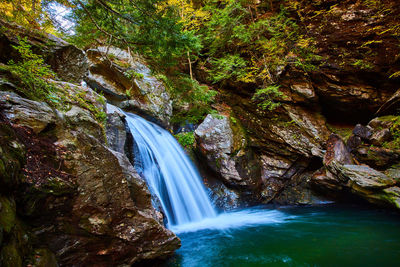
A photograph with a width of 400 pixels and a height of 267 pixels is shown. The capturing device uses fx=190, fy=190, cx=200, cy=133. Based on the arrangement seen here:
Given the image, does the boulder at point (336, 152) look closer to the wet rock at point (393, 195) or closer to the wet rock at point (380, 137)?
the wet rock at point (380, 137)

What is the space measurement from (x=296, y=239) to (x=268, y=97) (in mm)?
5718

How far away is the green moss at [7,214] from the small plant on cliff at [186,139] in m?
7.51

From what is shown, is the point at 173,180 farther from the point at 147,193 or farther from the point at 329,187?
the point at 329,187

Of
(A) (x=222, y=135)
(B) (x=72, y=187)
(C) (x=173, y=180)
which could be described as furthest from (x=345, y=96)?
(B) (x=72, y=187)

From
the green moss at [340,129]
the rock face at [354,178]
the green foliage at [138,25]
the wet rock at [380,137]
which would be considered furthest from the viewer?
the green moss at [340,129]

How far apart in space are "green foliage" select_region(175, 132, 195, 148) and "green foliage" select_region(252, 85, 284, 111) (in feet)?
11.6

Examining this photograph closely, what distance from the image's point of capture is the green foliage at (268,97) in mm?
8061

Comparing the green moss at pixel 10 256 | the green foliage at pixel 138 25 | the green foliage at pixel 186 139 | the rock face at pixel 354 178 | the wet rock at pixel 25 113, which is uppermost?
the green foliage at pixel 138 25

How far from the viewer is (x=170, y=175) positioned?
748cm

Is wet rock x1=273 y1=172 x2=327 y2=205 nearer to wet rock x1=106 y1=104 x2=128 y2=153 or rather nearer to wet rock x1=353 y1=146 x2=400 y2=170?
wet rock x1=353 y1=146 x2=400 y2=170

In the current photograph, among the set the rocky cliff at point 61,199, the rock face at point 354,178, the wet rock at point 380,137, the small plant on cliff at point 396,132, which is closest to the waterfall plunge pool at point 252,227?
the rock face at point 354,178

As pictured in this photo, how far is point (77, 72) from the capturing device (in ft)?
18.9

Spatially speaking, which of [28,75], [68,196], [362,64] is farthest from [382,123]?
[28,75]

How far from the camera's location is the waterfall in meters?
6.54
